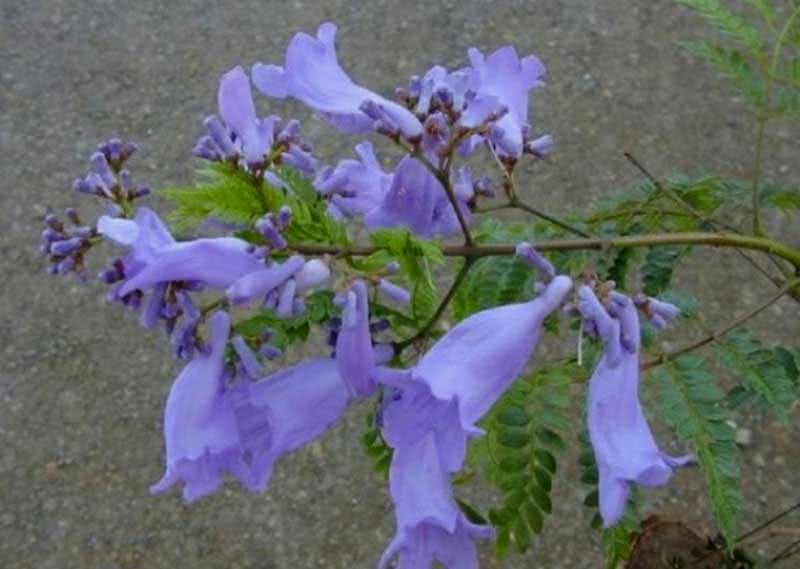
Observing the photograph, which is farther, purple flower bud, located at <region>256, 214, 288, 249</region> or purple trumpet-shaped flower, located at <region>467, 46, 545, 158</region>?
purple trumpet-shaped flower, located at <region>467, 46, 545, 158</region>

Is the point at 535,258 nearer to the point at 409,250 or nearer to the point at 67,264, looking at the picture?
the point at 409,250

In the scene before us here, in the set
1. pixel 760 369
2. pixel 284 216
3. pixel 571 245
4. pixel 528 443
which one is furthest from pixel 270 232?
pixel 760 369

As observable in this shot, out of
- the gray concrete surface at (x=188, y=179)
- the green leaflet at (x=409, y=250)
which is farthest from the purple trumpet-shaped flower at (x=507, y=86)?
the gray concrete surface at (x=188, y=179)

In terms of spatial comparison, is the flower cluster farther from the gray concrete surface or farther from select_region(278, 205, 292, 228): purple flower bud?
the gray concrete surface

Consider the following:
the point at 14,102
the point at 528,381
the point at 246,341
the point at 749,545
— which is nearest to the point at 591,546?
the point at 749,545

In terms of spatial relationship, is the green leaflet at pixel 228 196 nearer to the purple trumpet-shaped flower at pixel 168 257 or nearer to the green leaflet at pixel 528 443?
the purple trumpet-shaped flower at pixel 168 257

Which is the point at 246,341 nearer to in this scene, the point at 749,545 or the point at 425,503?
the point at 425,503

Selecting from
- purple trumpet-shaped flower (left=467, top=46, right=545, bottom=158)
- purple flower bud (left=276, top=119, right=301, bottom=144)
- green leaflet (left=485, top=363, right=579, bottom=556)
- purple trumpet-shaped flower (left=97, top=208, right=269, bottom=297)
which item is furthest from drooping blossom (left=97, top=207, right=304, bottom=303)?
green leaflet (left=485, top=363, right=579, bottom=556)
